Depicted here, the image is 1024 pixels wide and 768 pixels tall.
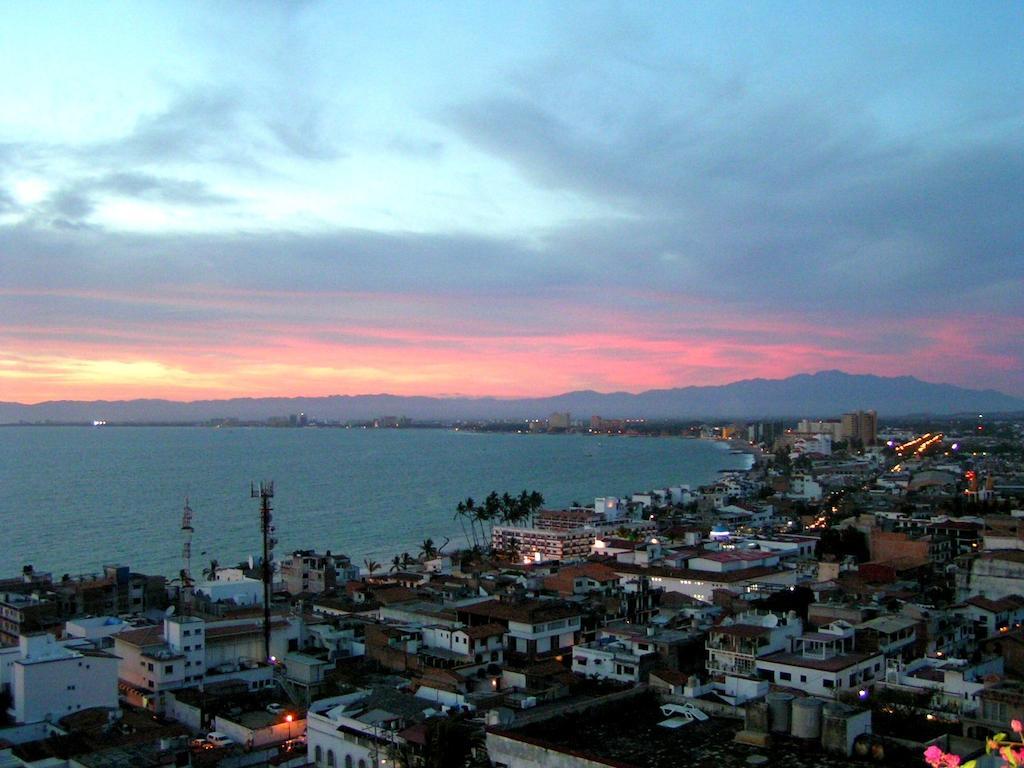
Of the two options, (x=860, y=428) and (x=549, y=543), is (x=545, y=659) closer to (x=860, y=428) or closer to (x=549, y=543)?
(x=549, y=543)

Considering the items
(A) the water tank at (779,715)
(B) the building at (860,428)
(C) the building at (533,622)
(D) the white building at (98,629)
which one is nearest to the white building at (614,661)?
(C) the building at (533,622)

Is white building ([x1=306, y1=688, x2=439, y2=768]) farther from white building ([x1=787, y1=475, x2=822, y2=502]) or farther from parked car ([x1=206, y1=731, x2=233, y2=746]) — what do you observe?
white building ([x1=787, y1=475, x2=822, y2=502])

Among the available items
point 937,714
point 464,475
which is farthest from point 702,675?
point 464,475

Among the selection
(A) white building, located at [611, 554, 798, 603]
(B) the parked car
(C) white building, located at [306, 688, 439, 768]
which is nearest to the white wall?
(B) the parked car

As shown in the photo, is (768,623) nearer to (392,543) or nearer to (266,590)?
(266,590)

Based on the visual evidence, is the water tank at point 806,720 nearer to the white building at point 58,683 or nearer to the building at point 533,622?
the building at point 533,622
